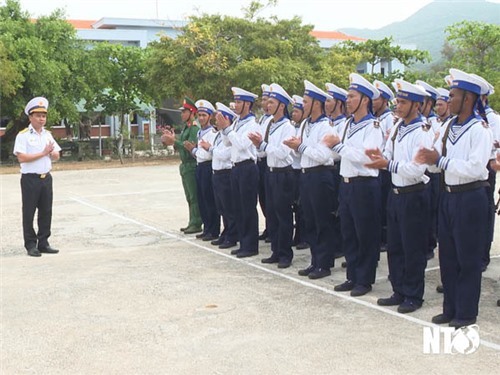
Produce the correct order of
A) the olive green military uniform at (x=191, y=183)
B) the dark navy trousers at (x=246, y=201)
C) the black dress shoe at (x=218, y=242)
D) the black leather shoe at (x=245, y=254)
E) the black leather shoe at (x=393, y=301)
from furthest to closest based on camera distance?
the olive green military uniform at (x=191, y=183)
the black dress shoe at (x=218, y=242)
the black leather shoe at (x=245, y=254)
the dark navy trousers at (x=246, y=201)
the black leather shoe at (x=393, y=301)

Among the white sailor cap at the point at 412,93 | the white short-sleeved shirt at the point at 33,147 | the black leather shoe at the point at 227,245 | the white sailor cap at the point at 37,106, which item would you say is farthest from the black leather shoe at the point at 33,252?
the white sailor cap at the point at 412,93

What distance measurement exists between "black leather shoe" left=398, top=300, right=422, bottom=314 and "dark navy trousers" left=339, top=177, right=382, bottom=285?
606 mm

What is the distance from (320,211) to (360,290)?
0.95 meters

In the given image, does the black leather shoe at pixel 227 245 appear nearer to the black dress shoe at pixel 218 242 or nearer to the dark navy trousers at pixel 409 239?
the black dress shoe at pixel 218 242

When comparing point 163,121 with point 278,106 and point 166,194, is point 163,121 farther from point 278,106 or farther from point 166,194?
point 278,106

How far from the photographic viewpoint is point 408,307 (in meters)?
5.12

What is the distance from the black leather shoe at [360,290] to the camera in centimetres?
563

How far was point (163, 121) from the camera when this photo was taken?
39.8 metres

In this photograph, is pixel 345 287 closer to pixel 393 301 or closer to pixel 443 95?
pixel 393 301

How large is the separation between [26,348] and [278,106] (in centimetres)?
352

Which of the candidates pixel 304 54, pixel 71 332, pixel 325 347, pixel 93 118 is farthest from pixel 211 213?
pixel 93 118

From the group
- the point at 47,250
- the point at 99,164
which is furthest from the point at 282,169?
the point at 99,164

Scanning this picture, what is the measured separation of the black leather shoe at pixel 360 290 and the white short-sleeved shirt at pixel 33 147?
4207mm

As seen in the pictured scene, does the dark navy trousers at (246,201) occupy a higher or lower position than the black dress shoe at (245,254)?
higher
